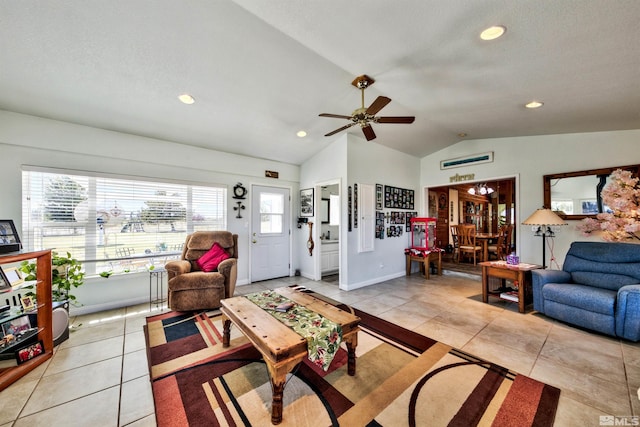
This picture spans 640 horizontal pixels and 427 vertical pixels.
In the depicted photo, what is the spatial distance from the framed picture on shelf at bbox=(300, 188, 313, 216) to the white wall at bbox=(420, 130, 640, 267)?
3239mm

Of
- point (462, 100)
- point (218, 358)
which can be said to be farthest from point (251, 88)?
point (218, 358)

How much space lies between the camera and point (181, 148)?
408 cm

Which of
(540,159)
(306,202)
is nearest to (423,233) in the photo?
(540,159)

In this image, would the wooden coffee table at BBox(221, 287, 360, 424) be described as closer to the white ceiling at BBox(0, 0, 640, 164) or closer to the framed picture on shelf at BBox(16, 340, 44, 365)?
the framed picture on shelf at BBox(16, 340, 44, 365)

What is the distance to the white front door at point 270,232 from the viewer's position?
494 centimetres

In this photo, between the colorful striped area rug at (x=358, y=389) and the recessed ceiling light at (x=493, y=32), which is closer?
the colorful striped area rug at (x=358, y=389)

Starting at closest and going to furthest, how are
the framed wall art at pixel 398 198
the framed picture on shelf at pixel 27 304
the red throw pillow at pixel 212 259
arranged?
1. the framed picture on shelf at pixel 27 304
2. the red throw pillow at pixel 212 259
3. the framed wall art at pixel 398 198

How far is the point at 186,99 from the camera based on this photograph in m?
2.97

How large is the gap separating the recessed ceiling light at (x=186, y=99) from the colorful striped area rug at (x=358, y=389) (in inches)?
110

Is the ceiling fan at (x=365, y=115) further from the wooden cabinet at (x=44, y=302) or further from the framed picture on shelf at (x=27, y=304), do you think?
the framed picture on shelf at (x=27, y=304)

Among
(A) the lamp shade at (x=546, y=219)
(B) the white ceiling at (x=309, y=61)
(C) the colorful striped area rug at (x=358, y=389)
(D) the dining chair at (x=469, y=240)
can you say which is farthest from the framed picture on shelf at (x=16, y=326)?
(D) the dining chair at (x=469, y=240)

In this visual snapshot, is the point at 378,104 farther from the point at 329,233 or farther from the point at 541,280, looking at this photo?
the point at 329,233

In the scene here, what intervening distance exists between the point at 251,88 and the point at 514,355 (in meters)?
3.97

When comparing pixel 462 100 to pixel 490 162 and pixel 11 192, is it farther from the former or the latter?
pixel 11 192
